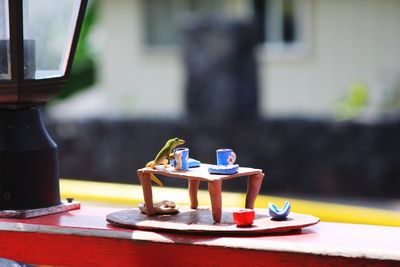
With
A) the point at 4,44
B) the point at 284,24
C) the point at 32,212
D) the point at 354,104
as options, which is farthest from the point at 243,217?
the point at 284,24

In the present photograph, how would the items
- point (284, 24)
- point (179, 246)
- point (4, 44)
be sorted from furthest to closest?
point (284, 24) → point (4, 44) → point (179, 246)

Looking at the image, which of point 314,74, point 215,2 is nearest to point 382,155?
point 314,74

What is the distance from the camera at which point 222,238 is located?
99.8 inches

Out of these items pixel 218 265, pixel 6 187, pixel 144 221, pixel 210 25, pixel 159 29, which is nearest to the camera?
pixel 218 265

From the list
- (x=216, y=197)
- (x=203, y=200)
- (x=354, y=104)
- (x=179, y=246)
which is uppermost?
(x=216, y=197)

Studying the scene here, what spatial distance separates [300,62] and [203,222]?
1754cm

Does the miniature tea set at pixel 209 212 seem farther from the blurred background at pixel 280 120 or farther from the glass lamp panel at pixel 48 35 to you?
the blurred background at pixel 280 120

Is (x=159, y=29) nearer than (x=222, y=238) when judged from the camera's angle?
No

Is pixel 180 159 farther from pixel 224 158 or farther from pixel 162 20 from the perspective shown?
pixel 162 20

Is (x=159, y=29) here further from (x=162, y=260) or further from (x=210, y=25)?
(x=162, y=260)

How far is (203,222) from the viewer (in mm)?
2656

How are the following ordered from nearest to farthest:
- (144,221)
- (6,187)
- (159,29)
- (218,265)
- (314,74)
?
(218,265) < (144,221) < (6,187) < (314,74) < (159,29)

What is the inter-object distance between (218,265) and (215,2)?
18545mm

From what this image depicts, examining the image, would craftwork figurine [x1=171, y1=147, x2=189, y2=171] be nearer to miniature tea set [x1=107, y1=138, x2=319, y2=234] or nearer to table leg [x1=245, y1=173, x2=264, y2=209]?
miniature tea set [x1=107, y1=138, x2=319, y2=234]
